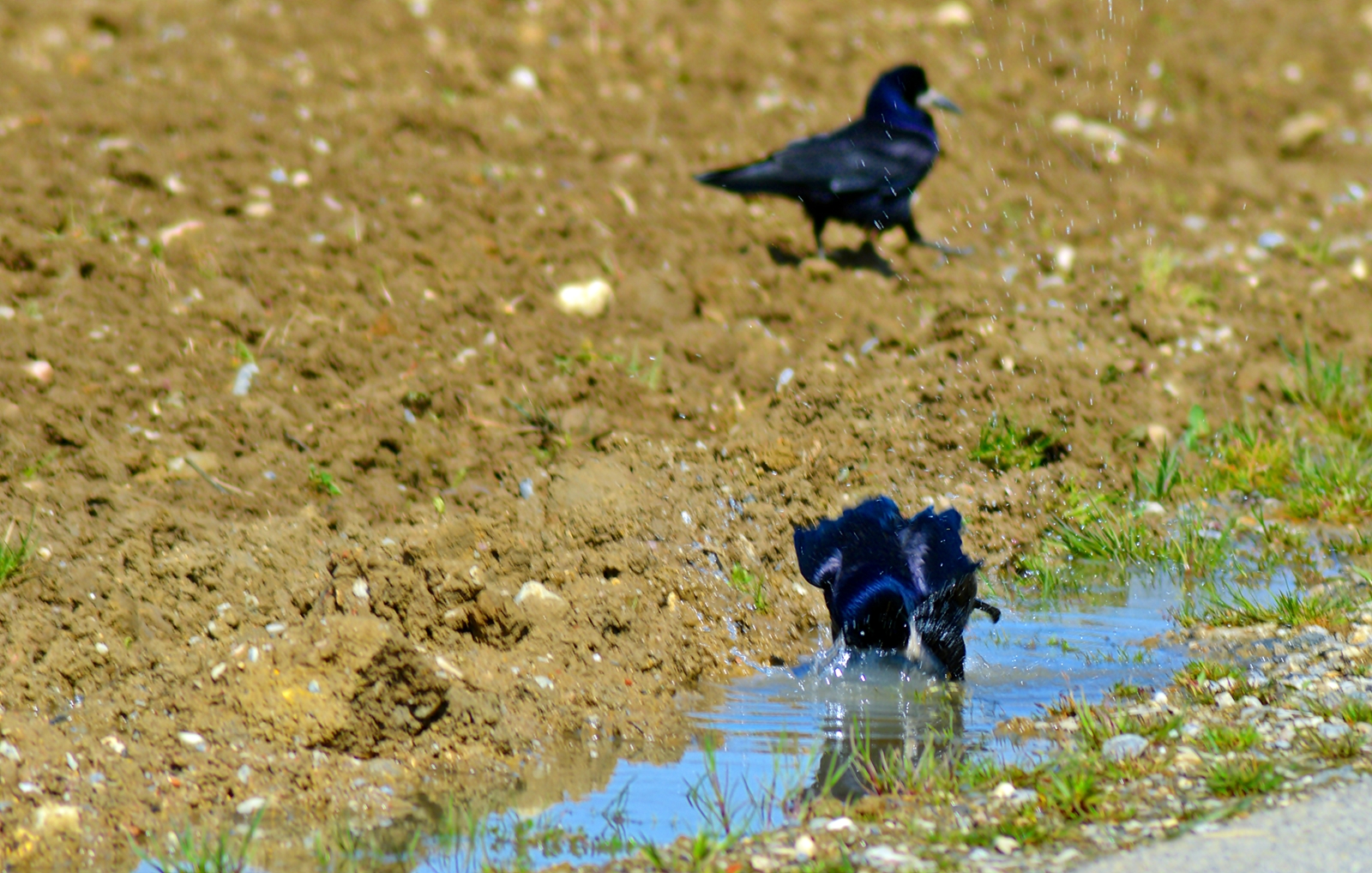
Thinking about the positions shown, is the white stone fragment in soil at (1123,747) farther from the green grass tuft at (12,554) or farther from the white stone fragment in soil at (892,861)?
the green grass tuft at (12,554)

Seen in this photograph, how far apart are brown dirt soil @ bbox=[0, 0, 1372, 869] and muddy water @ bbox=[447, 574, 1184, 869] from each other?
0.20 meters

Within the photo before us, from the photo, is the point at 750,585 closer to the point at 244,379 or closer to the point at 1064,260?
the point at 244,379

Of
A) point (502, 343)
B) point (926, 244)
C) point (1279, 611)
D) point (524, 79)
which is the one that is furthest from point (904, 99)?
point (1279, 611)

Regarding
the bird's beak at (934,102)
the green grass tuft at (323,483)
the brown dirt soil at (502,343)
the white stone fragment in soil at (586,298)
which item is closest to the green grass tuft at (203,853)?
the brown dirt soil at (502,343)

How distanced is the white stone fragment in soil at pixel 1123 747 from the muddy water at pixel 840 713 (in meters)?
0.20

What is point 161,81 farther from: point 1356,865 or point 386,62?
point 1356,865

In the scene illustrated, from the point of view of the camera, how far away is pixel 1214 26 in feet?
39.0

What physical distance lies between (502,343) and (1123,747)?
3.63 m

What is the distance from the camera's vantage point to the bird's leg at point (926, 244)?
7.95 meters

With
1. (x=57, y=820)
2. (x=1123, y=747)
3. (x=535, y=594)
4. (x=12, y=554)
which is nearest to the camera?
(x=57, y=820)

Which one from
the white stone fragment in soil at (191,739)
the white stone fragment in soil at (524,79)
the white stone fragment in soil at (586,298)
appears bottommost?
the white stone fragment in soil at (191,739)

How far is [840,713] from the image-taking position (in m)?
4.12

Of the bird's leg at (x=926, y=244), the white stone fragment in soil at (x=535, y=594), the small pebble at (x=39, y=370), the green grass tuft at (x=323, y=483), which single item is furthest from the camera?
the bird's leg at (x=926, y=244)

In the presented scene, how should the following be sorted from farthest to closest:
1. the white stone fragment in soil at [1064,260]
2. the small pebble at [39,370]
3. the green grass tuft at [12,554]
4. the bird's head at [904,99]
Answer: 1. the bird's head at [904,99]
2. the white stone fragment in soil at [1064,260]
3. the small pebble at [39,370]
4. the green grass tuft at [12,554]
